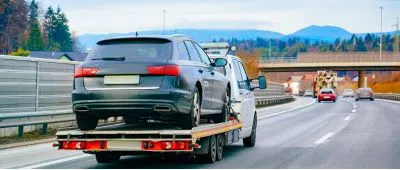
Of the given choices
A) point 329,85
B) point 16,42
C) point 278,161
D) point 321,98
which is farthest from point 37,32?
point 278,161

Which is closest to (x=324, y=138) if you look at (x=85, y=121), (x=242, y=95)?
(x=242, y=95)

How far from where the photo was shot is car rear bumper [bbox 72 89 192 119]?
9.55 meters

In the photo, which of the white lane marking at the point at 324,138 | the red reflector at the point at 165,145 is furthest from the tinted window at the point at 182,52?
the white lane marking at the point at 324,138

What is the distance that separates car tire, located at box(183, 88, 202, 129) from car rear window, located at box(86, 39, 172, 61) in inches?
31.4

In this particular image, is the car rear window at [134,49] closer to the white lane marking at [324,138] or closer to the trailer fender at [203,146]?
the trailer fender at [203,146]

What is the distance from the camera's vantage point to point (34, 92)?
55.3ft

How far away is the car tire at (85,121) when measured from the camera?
1011 cm

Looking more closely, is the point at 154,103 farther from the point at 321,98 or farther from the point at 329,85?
the point at 329,85

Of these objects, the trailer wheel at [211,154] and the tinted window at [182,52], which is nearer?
the tinted window at [182,52]

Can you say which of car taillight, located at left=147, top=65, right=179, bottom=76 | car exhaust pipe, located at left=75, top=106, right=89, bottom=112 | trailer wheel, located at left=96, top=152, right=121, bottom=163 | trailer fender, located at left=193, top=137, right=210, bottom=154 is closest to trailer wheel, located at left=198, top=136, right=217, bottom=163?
trailer fender, located at left=193, top=137, right=210, bottom=154

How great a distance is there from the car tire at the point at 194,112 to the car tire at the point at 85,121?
131 cm

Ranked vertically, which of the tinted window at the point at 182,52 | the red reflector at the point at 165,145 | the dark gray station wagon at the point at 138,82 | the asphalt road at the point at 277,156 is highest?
the tinted window at the point at 182,52

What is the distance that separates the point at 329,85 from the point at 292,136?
109 metres

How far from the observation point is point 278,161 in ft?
37.2
